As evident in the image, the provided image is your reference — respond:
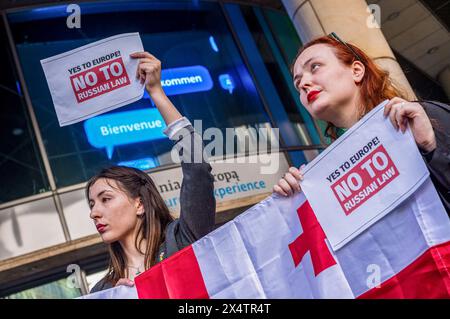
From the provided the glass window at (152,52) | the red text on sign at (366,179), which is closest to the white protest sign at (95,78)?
the red text on sign at (366,179)

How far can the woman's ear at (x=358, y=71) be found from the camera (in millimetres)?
2357

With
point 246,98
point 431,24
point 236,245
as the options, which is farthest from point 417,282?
point 431,24

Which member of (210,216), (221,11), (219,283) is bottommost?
(219,283)

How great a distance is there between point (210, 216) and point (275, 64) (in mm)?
9865

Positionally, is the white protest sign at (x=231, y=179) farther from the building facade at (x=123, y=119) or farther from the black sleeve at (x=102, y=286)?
the black sleeve at (x=102, y=286)

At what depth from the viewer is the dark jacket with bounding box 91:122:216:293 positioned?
2627mm

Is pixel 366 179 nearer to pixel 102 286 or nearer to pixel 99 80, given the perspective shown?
pixel 102 286

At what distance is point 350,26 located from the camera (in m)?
6.75

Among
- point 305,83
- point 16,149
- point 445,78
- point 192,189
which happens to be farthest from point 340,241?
point 445,78

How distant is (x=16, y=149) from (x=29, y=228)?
1359 millimetres

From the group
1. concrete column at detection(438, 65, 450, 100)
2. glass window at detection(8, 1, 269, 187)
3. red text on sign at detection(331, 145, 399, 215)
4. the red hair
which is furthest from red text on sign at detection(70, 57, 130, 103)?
concrete column at detection(438, 65, 450, 100)

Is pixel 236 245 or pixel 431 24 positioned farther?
pixel 431 24

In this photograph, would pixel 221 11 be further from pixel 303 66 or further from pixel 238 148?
pixel 303 66

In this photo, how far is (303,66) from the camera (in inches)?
96.0
